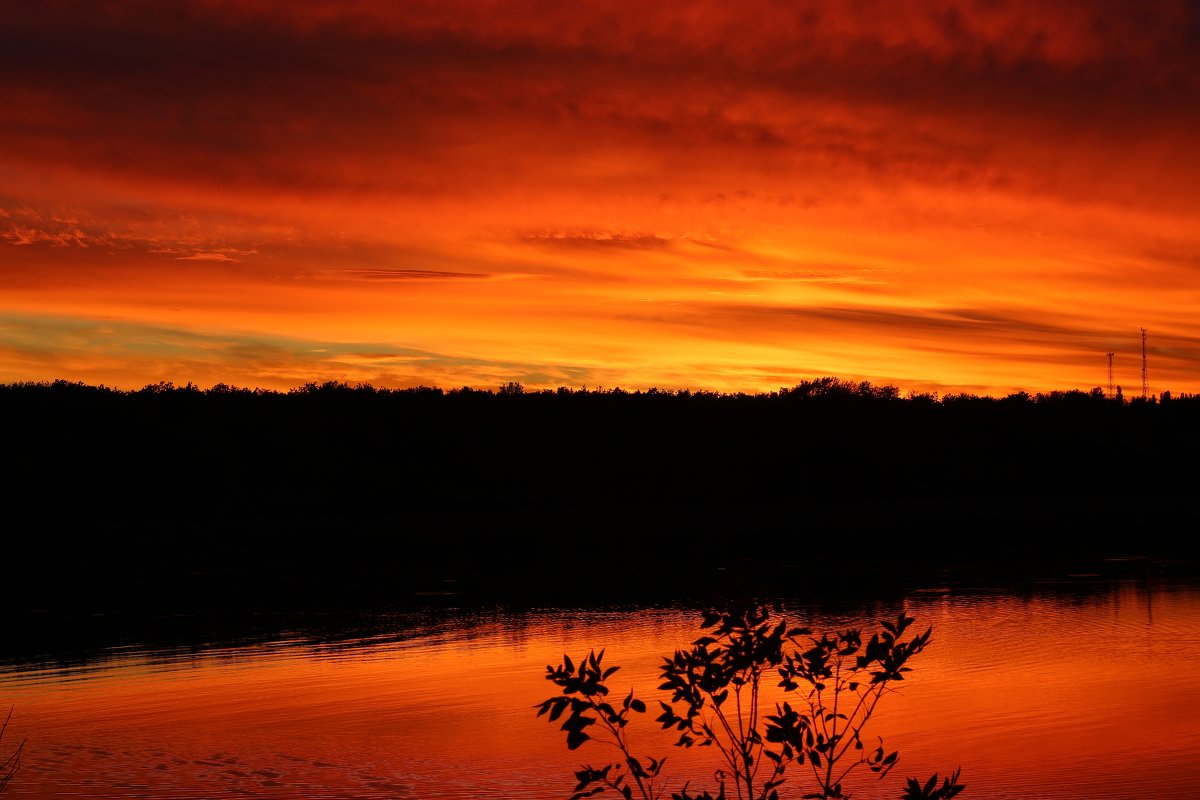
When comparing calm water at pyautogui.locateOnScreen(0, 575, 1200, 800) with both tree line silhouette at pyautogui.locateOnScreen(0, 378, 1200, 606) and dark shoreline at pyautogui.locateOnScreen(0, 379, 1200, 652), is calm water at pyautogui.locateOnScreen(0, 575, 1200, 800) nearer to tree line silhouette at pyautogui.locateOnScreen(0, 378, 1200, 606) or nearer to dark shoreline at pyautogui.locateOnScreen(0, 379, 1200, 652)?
dark shoreline at pyautogui.locateOnScreen(0, 379, 1200, 652)

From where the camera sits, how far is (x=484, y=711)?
742 inches

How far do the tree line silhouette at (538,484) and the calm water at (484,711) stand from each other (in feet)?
37.1

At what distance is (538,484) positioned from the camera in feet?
294

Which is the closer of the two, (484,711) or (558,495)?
(484,711)

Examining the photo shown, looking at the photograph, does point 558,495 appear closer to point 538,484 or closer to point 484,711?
point 538,484

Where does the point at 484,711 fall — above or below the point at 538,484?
below

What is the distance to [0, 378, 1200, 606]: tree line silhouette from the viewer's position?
153ft

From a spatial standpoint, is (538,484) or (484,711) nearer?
(484,711)

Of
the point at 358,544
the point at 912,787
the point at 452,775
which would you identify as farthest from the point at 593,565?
the point at 912,787

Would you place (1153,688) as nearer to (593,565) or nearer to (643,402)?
(593,565)

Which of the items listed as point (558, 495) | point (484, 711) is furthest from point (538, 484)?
point (484, 711)

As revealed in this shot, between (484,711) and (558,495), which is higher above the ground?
(558,495)

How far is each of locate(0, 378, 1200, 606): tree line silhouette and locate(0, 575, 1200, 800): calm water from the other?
37.1ft

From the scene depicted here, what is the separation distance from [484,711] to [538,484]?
70.8 meters
